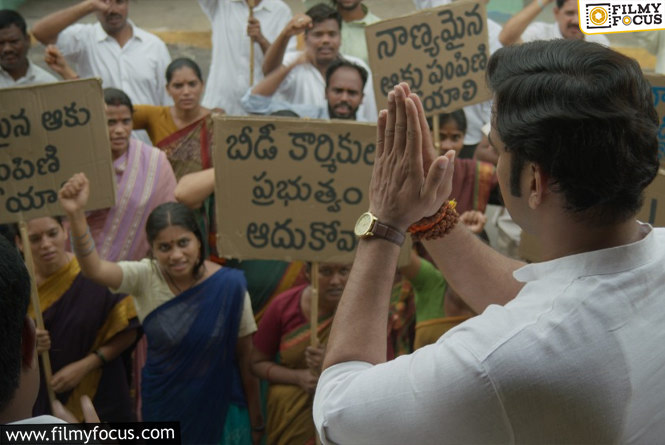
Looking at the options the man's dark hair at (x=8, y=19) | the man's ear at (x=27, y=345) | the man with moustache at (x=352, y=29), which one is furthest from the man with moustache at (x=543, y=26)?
the man's ear at (x=27, y=345)

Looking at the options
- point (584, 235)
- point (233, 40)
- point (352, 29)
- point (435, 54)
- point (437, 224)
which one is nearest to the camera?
point (584, 235)

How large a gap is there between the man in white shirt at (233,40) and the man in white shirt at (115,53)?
376 millimetres

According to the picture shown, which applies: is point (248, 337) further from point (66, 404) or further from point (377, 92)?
point (377, 92)

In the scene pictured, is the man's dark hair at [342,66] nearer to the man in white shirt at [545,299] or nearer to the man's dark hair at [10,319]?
the man in white shirt at [545,299]

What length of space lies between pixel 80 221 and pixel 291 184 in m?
0.78

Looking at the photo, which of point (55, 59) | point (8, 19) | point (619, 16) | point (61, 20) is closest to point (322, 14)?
point (55, 59)

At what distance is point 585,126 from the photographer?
1.16m

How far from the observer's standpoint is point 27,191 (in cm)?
316

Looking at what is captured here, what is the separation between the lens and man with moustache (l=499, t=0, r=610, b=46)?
4.86m

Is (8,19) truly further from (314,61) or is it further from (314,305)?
(314,305)

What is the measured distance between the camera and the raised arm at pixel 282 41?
4770mm

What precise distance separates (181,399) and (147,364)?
18cm

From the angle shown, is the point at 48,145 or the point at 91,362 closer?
the point at 48,145

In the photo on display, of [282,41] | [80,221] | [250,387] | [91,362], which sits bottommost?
[250,387]
